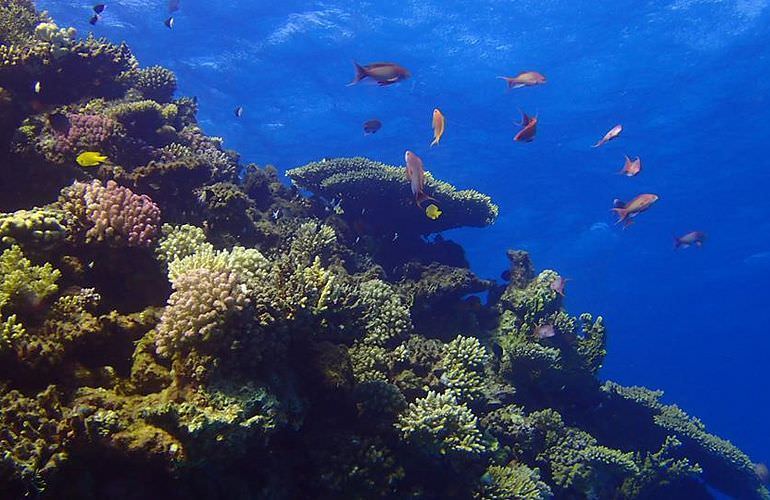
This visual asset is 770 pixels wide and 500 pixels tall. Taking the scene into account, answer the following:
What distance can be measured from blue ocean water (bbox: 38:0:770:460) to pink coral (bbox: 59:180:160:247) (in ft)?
52.9

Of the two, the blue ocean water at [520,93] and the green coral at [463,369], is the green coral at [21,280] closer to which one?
the green coral at [463,369]

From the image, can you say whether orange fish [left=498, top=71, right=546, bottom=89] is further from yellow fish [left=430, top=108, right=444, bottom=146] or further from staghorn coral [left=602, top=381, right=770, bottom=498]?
staghorn coral [left=602, top=381, right=770, bottom=498]

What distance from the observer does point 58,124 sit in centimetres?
688

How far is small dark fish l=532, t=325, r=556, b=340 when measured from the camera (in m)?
8.88

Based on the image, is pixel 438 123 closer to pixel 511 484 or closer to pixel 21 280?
pixel 511 484

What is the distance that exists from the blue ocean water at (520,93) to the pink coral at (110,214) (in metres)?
16.1

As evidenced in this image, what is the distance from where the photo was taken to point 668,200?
32.9 meters

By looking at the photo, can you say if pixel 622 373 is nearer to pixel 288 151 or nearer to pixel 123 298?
pixel 288 151

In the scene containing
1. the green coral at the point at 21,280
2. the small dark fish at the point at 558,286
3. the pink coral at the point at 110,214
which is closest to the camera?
the green coral at the point at 21,280

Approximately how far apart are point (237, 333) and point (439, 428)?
8.30ft

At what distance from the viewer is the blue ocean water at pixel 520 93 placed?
19062mm

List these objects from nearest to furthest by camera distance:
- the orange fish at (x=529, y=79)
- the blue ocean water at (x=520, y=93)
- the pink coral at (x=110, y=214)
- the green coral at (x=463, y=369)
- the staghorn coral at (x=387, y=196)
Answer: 1. the pink coral at (x=110, y=214)
2. the green coral at (x=463, y=369)
3. the orange fish at (x=529, y=79)
4. the staghorn coral at (x=387, y=196)
5. the blue ocean water at (x=520, y=93)

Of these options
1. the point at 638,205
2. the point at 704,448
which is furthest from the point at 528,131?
the point at 704,448

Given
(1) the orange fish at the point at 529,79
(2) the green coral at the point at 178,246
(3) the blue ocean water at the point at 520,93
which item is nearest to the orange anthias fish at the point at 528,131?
(1) the orange fish at the point at 529,79
